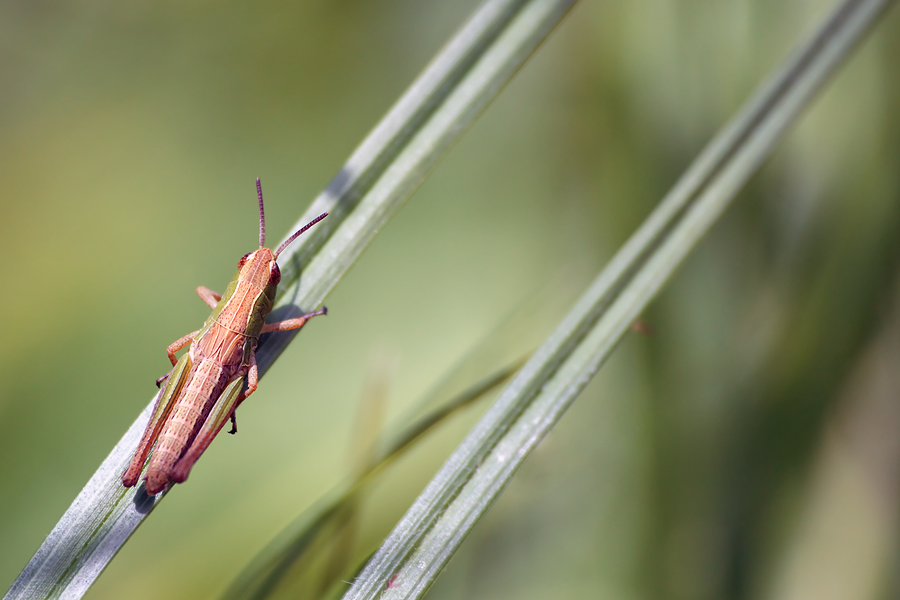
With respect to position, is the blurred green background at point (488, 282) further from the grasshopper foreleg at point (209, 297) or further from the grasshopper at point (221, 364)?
the grasshopper at point (221, 364)

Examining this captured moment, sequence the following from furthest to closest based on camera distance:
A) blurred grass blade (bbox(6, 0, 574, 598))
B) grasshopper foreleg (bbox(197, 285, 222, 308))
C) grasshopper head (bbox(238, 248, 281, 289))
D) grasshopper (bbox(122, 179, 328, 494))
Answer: grasshopper foreleg (bbox(197, 285, 222, 308)) → grasshopper head (bbox(238, 248, 281, 289)) → grasshopper (bbox(122, 179, 328, 494)) → blurred grass blade (bbox(6, 0, 574, 598))

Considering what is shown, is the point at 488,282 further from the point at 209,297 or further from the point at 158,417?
the point at 158,417

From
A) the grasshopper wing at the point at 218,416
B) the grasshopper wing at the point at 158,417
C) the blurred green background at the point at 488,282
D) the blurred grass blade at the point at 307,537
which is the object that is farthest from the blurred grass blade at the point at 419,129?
the blurred green background at the point at 488,282

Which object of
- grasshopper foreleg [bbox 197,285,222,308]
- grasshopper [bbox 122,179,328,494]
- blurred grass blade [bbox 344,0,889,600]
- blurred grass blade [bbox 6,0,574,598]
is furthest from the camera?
grasshopper foreleg [bbox 197,285,222,308]

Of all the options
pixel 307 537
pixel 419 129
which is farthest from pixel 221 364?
pixel 419 129

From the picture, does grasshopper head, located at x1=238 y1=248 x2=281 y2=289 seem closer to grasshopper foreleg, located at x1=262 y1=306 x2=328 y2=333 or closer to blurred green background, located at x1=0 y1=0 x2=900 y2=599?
grasshopper foreleg, located at x1=262 y1=306 x2=328 y2=333

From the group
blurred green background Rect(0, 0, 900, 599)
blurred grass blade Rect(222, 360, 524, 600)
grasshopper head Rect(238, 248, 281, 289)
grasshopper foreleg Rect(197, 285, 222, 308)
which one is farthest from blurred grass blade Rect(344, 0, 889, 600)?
grasshopper foreleg Rect(197, 285, 222, 308)
